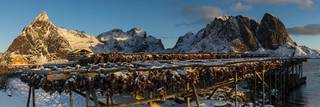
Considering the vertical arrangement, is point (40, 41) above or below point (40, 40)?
below

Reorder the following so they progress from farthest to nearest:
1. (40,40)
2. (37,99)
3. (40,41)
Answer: (40,40), (40,41), (37,99)

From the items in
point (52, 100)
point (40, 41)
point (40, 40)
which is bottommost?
point (52, 100)

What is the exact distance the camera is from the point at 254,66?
27250 mm

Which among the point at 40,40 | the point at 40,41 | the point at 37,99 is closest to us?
the point at 37,99

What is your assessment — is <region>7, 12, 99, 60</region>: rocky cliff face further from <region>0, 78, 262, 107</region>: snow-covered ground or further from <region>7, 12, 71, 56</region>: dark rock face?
<region>0, 78, 262, 107</region>: snow-covered ground

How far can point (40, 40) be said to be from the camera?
179375mm

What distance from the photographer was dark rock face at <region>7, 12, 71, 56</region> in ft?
519

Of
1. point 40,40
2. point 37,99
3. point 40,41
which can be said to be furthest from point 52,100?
point 40,40

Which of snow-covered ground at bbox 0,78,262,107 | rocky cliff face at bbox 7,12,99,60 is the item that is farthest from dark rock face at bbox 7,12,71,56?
snow-covered ground at bbox 0,78,262,107

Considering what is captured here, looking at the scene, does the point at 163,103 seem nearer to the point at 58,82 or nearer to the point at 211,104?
the point at 211,104

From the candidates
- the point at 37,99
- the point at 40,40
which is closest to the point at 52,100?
the point at 37,99

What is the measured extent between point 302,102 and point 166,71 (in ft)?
85.5

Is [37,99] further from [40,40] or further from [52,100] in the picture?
[40,40]

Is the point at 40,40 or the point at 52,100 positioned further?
the point at 40,40
